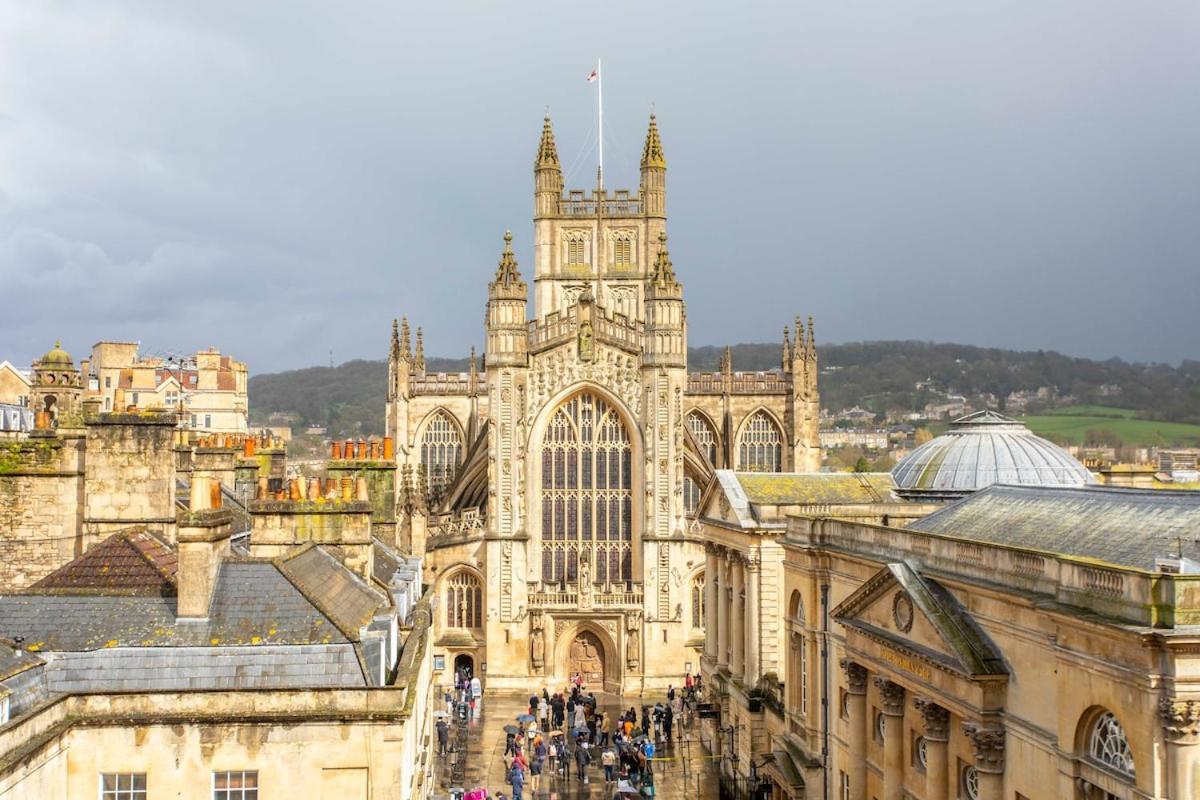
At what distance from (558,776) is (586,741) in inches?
98.0

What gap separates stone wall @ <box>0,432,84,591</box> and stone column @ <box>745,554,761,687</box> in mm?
17683

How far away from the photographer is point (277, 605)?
1703 cm

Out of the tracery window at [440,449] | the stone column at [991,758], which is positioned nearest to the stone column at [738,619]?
the stone column at [991,758]

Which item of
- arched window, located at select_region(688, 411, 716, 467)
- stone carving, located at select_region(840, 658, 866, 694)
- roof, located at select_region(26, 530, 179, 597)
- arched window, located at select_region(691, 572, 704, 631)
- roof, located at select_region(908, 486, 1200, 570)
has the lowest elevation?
arched window, located at select_region(691, 572, 704, 631)

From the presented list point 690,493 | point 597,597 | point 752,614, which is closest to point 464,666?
point 597,597

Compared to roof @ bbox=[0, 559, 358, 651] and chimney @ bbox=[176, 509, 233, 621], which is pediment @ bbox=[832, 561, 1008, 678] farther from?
chimney @ bbox=[176, 509, 233, 621]

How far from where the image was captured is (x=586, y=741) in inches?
1487

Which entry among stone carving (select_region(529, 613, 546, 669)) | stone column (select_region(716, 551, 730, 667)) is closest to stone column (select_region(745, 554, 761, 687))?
stone column (select_region(716, 551, 730, 667))

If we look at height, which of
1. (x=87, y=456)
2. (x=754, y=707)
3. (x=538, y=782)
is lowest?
(x=538, y=782)

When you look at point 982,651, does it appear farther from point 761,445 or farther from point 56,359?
point 761,445

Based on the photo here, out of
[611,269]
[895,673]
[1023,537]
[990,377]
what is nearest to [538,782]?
[895,673]

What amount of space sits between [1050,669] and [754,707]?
17.0m

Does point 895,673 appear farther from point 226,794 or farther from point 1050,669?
point 226,794

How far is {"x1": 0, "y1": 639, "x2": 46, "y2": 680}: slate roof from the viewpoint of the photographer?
14156mm
